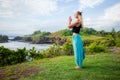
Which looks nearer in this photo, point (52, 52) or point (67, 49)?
point (52, 52)

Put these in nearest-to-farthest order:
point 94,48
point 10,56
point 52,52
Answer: point 10,56
point 52,52
point 94,48

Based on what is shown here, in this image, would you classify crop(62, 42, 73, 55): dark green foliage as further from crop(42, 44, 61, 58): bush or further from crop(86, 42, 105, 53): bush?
crop(86, 42, 105, 53): bush

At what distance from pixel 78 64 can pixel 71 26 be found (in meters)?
1.73

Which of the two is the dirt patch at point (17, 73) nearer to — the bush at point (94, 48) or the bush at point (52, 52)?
the bush at point (52, 52)

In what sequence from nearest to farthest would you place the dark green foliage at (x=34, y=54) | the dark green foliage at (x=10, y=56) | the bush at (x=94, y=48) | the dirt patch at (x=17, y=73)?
1. the dirt patch at (x=17, y=73)
2. the dark green foliage at (x=10, y=56)
3. the dark green foliage at (x=34, y=54)
4. the bush at (x=94, y=48)

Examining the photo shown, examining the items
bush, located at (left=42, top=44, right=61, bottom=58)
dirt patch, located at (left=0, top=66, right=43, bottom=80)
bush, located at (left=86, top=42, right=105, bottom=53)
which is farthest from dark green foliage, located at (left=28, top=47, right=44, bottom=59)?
bush, located at (left=86, top=42, right=105, bottom=53)

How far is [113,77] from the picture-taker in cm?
678

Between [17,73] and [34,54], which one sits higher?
[34,54]

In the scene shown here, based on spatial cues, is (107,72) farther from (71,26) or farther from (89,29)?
(89,29)

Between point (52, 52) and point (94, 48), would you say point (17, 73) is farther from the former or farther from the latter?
point (94, 48)

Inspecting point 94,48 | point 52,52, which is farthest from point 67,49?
point 94,48

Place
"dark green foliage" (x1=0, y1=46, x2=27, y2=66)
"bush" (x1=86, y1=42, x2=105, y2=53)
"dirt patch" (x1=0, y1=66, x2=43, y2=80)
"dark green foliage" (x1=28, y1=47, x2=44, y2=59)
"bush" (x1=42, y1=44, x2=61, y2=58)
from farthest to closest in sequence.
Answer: "bush" (x1=86, y1=42, x2=105, y2=53) → "bush" (x1=42, y1=44, x2=61, y2=58) → "dark green foliage" (x1=28, y1=47, x2=44, y2=59) → "dark green foliage" (x1=0, y1=46, x2=27, y2=66) → "dirt patch" (x1=0, y1=66, x2=43, y2=80)

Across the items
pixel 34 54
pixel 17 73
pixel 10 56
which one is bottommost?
pixel 17 73

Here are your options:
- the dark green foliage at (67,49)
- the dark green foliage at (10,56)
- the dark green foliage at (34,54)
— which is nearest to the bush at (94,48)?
the dark green foliage at (67,49)
